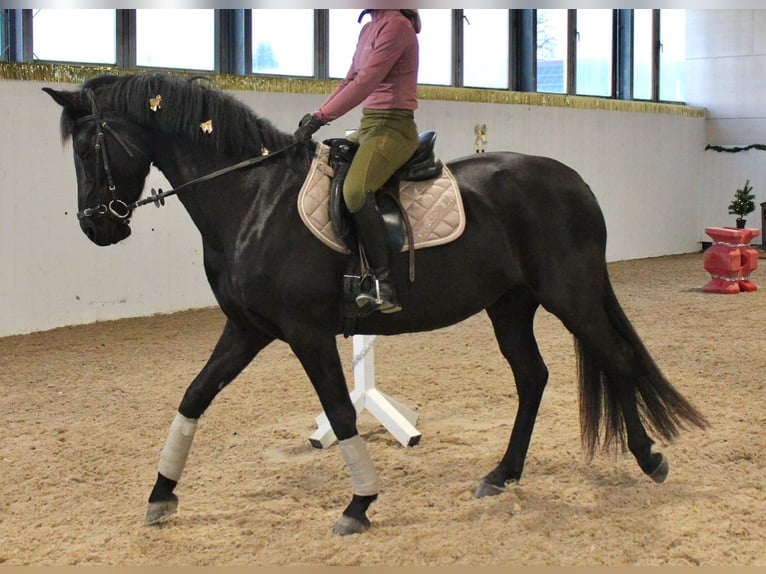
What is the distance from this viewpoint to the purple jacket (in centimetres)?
289

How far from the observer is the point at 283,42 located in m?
8.98

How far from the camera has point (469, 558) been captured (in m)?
2.79

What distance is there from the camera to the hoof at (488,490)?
338 cm

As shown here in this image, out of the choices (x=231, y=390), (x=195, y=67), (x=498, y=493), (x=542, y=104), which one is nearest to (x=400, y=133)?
(x=498, y=493)

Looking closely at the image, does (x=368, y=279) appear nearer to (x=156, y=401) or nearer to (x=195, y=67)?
(x=156, y=401)

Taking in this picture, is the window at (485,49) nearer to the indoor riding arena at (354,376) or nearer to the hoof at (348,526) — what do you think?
the indoor riding arena at (354,376)

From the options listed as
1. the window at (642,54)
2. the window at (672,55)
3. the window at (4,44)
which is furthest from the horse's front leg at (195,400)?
the window at (672,55)

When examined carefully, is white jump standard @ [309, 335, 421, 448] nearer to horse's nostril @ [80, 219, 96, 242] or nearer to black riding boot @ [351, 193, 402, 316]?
black riding boot @ [351, 193, 402, 316]

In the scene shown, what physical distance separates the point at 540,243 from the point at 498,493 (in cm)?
92

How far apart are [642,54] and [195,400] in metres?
11.8

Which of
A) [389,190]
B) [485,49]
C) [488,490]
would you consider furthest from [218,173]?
[485,49]

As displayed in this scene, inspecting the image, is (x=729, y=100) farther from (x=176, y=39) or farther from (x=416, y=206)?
(x=416, y=206)

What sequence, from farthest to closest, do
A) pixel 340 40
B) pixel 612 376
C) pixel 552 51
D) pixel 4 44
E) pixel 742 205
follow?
pixel 742 205, pixel 552 51, pixel 340 40, pixel 4 44, pixel 612 376

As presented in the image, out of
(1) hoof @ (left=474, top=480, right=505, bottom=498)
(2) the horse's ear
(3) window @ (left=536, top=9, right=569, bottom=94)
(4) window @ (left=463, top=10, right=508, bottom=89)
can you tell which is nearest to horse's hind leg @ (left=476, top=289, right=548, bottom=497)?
(1) hoof @ (left=474, top=480, right=505, bottom=498)
